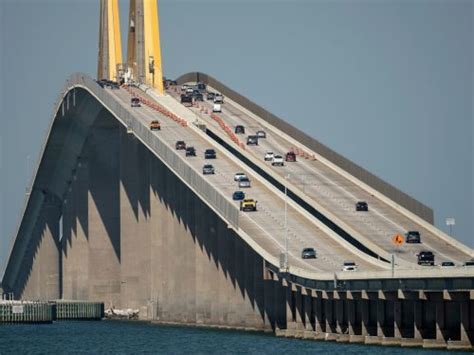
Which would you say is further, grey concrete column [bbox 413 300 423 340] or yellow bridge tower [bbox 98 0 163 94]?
yellow bridge tower [bbox 98 0 163 94]

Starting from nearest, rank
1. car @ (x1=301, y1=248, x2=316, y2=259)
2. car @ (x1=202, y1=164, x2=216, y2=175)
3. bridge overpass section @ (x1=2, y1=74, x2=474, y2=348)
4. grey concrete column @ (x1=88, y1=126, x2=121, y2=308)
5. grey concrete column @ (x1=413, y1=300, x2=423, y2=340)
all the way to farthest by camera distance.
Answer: grey concrete column @ (x1=413, y1=300, x2=423, y2=340), bridge overpass section @ (x1=2, y1=74, x2=474, y2=348), car @ (x1=301, y1=248, x2=316, y2=259), car @ (x1=202, y1=164, x2=216, y2=175), grey concrete column @ (x1=88, y1=126, x2=121, y2=308)

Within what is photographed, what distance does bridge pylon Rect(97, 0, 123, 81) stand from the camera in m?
191

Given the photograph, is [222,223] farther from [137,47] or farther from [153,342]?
[137,47]

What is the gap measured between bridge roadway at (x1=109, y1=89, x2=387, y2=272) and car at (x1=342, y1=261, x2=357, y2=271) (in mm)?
545

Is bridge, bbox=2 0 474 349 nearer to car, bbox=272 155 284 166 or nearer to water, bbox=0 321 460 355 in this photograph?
car, bbox=272 155 284 166

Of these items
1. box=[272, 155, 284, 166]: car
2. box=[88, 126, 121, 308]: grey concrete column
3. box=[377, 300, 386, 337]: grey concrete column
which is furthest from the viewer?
box=[88, 126, 121, 308]: grey concrete column

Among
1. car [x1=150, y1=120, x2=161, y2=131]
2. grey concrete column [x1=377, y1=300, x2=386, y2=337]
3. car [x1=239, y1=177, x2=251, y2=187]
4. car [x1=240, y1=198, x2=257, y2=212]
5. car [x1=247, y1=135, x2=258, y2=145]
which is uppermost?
car [x1=150, y1=120, x2=161, y2=131]

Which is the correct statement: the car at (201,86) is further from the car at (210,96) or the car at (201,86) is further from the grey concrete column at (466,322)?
the grey concrete column at (466,322)

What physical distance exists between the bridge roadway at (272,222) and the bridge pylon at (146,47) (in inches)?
1204

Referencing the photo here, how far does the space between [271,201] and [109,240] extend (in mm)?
48737

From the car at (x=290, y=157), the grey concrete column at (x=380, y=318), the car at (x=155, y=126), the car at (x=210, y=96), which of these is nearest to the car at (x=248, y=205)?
the car at (x=290, y=157)

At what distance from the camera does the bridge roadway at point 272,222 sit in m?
108

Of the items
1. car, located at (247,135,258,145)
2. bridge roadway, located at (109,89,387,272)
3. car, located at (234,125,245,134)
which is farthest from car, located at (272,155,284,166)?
car, located at (234,125,245,134)

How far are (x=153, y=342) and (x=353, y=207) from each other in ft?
91.8
